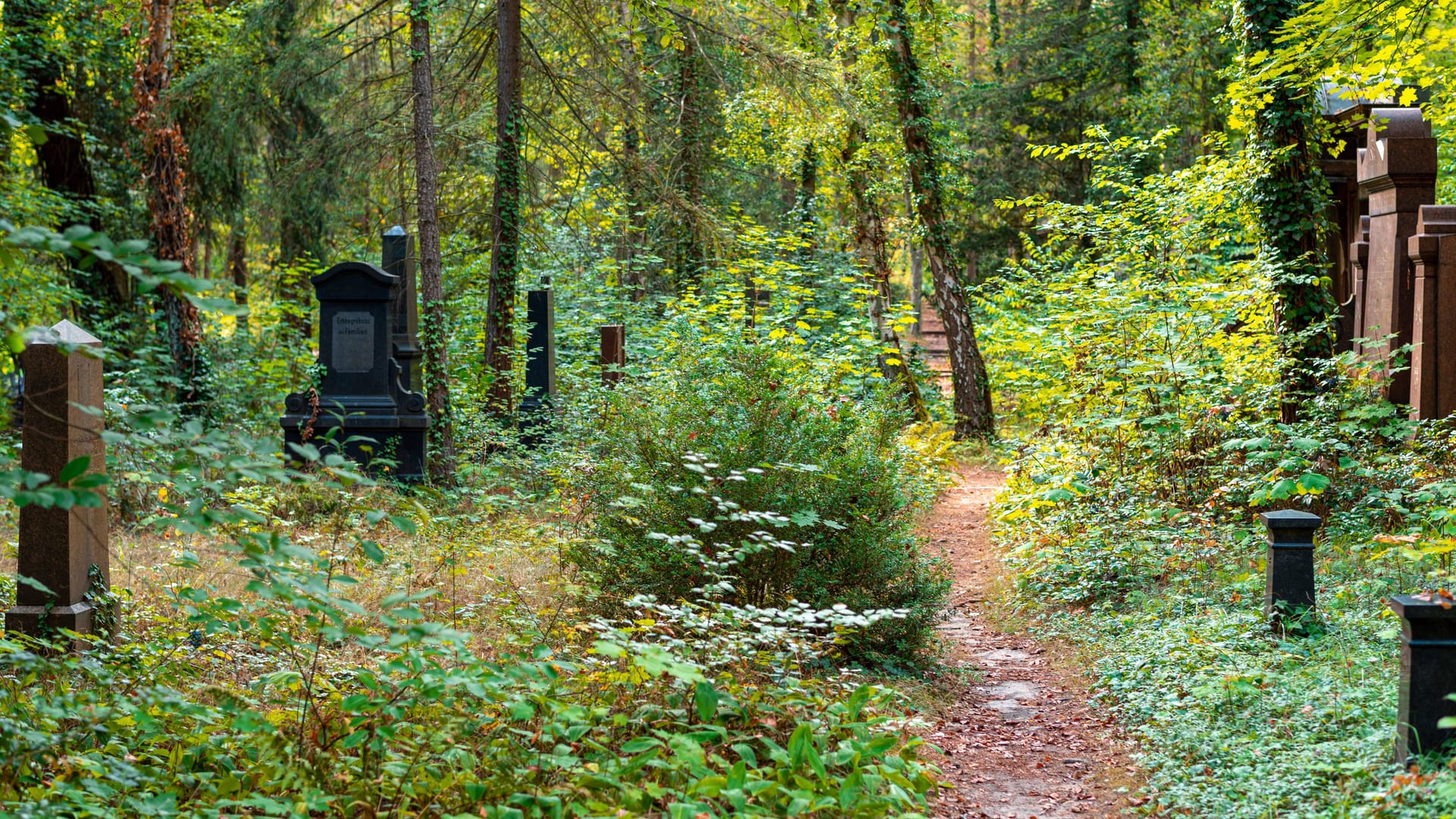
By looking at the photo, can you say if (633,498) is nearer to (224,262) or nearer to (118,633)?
(118,633)

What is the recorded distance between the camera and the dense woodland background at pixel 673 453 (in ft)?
11.9

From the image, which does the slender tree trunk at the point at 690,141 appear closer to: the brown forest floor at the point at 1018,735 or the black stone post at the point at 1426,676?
the brown forest floor at the point at 1018,735

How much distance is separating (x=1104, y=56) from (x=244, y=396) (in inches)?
786

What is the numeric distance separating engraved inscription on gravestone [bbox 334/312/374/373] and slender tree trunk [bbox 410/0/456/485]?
0.57 m

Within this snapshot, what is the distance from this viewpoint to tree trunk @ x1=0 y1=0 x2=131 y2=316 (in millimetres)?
14406

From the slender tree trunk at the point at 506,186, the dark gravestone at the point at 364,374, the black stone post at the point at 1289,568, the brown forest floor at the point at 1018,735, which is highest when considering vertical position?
the slender tree trunk at the point at 506,186

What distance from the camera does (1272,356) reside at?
8.62m

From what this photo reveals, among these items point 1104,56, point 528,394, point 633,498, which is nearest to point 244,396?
point 528,394

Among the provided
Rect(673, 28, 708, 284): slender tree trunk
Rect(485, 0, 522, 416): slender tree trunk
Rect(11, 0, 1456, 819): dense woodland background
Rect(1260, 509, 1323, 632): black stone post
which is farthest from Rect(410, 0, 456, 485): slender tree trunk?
Rect(1260, 509, 1323, 632): black stone post

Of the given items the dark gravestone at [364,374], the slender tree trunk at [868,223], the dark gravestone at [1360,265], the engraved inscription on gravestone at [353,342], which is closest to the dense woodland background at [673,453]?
the slender tree trunk at [868,223]

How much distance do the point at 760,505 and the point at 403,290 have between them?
8.73 metres

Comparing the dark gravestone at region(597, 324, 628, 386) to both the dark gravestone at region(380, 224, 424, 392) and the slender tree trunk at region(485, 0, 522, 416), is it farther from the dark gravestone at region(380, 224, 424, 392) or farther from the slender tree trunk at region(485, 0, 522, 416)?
the dark gravestone at region(380, 224, 424, 392)

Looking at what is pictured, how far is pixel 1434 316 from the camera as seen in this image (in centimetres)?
802

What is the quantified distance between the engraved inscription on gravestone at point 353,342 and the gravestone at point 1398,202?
9.64 m
